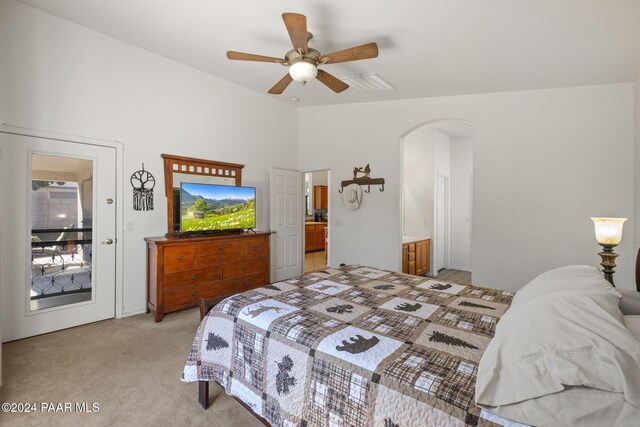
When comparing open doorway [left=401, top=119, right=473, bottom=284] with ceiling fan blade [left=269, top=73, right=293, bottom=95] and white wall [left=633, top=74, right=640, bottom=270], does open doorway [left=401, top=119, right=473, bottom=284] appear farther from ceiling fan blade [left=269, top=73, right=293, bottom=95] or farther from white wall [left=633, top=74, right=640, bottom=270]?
ceiling fan blade [left=269, top=73, right=293, bottom=95]

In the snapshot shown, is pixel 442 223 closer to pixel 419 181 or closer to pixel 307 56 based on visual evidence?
pixel 419 181

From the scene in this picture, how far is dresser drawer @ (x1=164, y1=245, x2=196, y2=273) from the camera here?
3.49 metres

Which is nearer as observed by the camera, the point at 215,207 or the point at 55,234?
the point at 55,234

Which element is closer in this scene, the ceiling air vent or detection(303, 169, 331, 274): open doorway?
the ceiling air vent

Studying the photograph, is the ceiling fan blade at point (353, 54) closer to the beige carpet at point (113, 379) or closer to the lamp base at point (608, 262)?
the lamp base at point (608, 262)

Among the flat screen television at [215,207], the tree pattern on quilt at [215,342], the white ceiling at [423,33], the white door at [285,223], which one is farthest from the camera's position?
the white door at [285,223]

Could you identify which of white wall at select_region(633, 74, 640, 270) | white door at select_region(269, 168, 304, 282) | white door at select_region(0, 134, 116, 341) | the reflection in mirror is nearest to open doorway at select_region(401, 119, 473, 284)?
white door at select_region(269, 168, 304, 282)

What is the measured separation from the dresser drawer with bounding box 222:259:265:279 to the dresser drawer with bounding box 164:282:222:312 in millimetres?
184

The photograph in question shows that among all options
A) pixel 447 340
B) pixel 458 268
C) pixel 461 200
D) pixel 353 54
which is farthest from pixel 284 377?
pixel 461 200

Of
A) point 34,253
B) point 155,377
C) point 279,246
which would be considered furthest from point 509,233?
point 34,253

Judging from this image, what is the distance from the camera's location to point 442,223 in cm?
644

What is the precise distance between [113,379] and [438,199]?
18.9 feet

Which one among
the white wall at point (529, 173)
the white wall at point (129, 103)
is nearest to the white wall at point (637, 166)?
the white wall at point (529, 173)

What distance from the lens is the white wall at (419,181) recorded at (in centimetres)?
587
